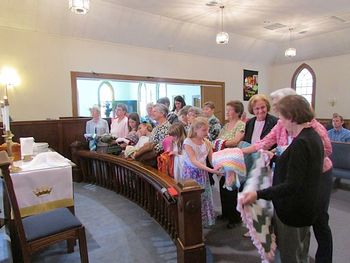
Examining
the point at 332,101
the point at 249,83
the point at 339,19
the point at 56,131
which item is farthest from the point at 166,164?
the point at 332,101

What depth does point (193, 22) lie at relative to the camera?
255 inches

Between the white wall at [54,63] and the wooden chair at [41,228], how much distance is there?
3903 millimetres

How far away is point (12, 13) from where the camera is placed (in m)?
4.75

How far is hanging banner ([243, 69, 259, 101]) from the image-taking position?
29.8 feet

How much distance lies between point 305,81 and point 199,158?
817cm

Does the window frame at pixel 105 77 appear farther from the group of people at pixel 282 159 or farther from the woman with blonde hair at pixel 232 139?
the woman with blonde hair at pixel 232 139

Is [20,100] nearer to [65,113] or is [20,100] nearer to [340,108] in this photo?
[65,113]

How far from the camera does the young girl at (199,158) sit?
8.01 ft

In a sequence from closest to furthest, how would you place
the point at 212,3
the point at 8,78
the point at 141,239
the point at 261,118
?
the point at 261,118
the point at 141,239
the point at 8,78
the point at 212,3

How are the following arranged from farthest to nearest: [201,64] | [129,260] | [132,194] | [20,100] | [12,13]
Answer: [201,64]
[20,100]
[12,13]
[132,194]
[129,260]

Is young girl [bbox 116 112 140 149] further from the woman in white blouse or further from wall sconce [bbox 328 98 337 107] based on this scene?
wall sconce [bbox 328 98 337 107]

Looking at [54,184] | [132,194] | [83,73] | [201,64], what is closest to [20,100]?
[83,73]

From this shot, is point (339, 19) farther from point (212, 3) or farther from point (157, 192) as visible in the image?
point (157, 192)

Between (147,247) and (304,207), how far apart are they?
1544mm
